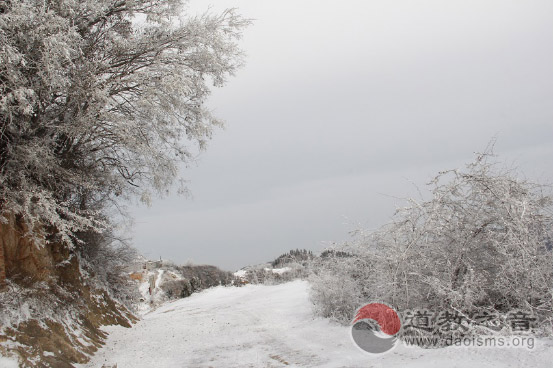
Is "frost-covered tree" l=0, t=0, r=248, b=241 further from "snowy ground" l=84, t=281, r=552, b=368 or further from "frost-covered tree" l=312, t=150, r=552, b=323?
"frost-covered tree" l=312, t=150, r=552, b=323

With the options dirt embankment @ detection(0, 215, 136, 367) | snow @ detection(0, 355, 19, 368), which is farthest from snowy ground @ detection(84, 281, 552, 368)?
snow @ detection(0, 355, 19, 368)

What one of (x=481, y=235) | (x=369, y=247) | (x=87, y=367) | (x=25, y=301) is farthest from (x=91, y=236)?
(x=481, y=235)

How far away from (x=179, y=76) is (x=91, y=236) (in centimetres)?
540

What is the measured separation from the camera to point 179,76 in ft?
31.8

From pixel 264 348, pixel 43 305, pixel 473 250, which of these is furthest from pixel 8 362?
pixel 473 250

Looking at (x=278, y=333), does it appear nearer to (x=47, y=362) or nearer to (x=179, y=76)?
(x=47, y=362)

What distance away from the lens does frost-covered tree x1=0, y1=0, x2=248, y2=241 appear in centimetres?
822

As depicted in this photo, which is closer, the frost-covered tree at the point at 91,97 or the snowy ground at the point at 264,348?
the snowy ground at the point at 264,348

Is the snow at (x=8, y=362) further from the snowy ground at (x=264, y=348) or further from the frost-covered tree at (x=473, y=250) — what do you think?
the frost-covered tree at (x=473, y=250)

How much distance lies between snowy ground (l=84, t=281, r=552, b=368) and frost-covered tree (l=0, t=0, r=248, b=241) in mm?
2732

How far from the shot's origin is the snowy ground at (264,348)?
18.0ft

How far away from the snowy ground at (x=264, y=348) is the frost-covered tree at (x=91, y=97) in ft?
8.96

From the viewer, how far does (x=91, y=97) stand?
9352 mm

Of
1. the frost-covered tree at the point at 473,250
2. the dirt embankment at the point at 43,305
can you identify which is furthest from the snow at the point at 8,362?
the frost-covered tree at the point at 473,250
